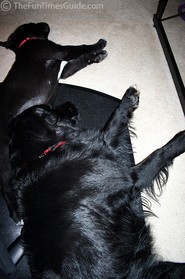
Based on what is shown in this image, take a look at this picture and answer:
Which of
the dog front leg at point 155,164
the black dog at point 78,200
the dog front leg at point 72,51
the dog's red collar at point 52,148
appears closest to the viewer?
the black dog at point 78,200

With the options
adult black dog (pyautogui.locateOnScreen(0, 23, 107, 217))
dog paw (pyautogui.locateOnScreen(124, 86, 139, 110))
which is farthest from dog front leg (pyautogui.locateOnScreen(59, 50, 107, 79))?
dog paw (pyautogui.locateOnScreen(124, 86, 139, 110))

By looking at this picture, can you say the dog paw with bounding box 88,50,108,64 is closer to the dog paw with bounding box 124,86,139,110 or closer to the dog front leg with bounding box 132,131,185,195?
the dog paw with bounding box 124,86,139,110

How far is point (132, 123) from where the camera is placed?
1664 mm

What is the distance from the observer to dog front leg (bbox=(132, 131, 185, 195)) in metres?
1.21

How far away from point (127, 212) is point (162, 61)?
126cm

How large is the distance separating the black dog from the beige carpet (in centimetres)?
31

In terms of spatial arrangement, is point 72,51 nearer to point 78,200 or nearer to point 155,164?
point 155,164

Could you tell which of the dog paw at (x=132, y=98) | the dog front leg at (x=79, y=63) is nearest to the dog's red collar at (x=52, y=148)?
the dog paw at (x=132, y=98)

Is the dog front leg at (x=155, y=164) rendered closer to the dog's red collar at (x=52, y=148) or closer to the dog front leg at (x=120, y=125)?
the dog front leg at (x=120, y=125)

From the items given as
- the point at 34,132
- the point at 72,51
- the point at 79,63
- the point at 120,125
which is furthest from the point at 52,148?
the point at 79,63

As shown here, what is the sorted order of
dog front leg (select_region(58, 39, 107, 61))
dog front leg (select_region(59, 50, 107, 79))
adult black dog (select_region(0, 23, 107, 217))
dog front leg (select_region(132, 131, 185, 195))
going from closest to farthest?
1. dog front leg (select_region(132, 131, 185, 195))
2. adult black dog (select_region(0, 23, 107, 217))
3. dog front leg (select_region(58, 39, 107, 61))
4. dog front leg (select_region(59, 50, 107, 79))

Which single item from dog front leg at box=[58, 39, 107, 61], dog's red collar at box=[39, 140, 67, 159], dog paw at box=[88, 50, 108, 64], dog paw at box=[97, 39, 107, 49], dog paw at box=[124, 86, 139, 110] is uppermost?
dog paw at box=[97, 39, 107, 49]

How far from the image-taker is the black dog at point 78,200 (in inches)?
36.2

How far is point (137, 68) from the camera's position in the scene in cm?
186
